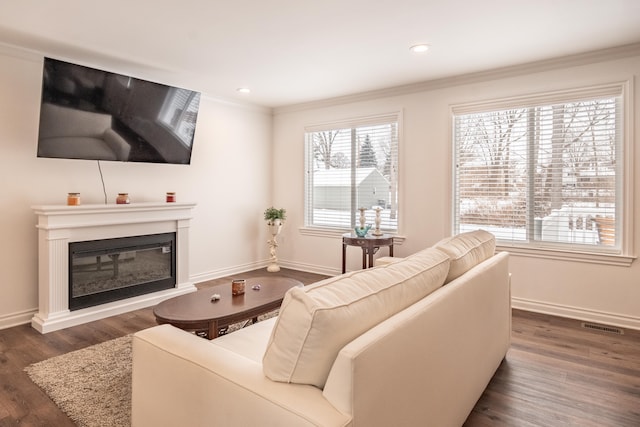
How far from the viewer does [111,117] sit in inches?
145

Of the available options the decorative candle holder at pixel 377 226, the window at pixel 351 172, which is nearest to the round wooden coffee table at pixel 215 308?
the decorative candle holder at pixel 377 226

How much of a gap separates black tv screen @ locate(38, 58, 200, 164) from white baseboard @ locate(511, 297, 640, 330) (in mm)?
3932

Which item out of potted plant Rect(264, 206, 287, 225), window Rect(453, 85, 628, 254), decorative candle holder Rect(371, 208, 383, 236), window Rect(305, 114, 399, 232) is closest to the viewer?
window Rect(453, 85, 628, 254)

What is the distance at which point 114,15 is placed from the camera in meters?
2.80

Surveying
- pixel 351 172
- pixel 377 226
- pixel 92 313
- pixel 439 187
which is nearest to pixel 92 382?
pixel 92 313

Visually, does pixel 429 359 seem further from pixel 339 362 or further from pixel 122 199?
pixel 122 199

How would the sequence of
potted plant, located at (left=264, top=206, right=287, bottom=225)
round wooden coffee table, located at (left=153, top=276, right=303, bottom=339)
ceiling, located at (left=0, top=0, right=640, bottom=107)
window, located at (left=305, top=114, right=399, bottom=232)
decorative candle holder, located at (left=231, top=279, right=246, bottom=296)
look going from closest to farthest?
round wooden coffee table, located at (left=153, top=276, right=303, bottom=339), ceiling, located at (left=0, top=0, right=640, bottom=107), decorative candle holder, located at (left=231, top=279, right=246, bottom=296), window, located at (left=305, top=114, right=399, bottom=232), potted plant, located at (left=264, top=206, right=287, bottom=225)

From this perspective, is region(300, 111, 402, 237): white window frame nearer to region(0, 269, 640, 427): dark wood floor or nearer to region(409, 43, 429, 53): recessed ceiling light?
region(409, 43, 429, 53): recessed ceiling light

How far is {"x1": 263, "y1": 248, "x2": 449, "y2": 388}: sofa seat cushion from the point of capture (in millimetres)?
1146

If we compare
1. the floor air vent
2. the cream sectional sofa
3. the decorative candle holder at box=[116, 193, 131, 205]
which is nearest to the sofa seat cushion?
the cream sectional sofa

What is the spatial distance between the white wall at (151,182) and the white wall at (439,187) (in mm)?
444

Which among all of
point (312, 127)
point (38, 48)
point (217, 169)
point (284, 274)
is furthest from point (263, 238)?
point (38, 48)

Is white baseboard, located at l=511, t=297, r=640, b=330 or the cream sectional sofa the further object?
white baseboard, located at l=511, t=297, r=640, b=330

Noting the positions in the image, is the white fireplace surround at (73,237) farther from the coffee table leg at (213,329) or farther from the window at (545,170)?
the window at (545,170)
